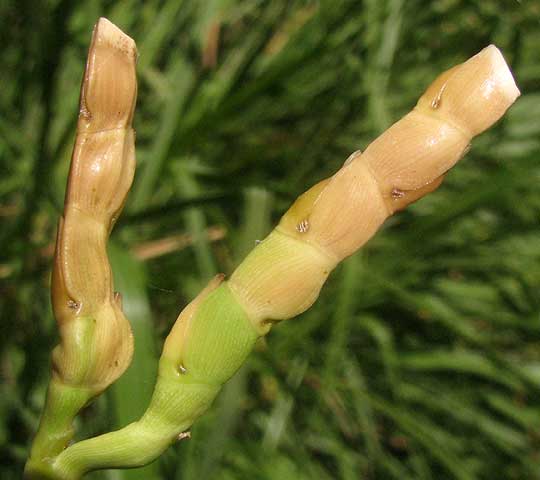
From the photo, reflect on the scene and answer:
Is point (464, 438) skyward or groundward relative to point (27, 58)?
groundward

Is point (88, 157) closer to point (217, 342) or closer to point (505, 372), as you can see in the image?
point (217, 342)

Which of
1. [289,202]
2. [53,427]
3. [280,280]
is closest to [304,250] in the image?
[280,280]

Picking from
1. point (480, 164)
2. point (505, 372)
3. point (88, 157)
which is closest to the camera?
point (88, 157)

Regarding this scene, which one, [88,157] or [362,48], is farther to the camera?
[362,48]

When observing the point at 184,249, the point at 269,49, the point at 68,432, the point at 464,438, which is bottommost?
the point at 464,438

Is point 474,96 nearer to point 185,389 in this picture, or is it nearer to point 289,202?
point 185,389

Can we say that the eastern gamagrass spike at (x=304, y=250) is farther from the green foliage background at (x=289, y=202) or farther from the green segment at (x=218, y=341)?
the green foliage background at (x=289, y=202)

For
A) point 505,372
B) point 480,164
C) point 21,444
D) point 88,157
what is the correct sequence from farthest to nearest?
1. point 480,164
2. point 505,372
3. point 21,444
4. point 88,157

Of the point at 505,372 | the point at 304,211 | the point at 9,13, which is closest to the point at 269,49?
the point at 9,13

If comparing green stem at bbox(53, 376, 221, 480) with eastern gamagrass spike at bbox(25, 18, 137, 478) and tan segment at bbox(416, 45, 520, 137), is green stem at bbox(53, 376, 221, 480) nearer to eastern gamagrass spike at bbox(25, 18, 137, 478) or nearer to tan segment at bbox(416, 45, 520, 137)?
eastern gamagrass spike at bbox(25, 18, 137, 478)
